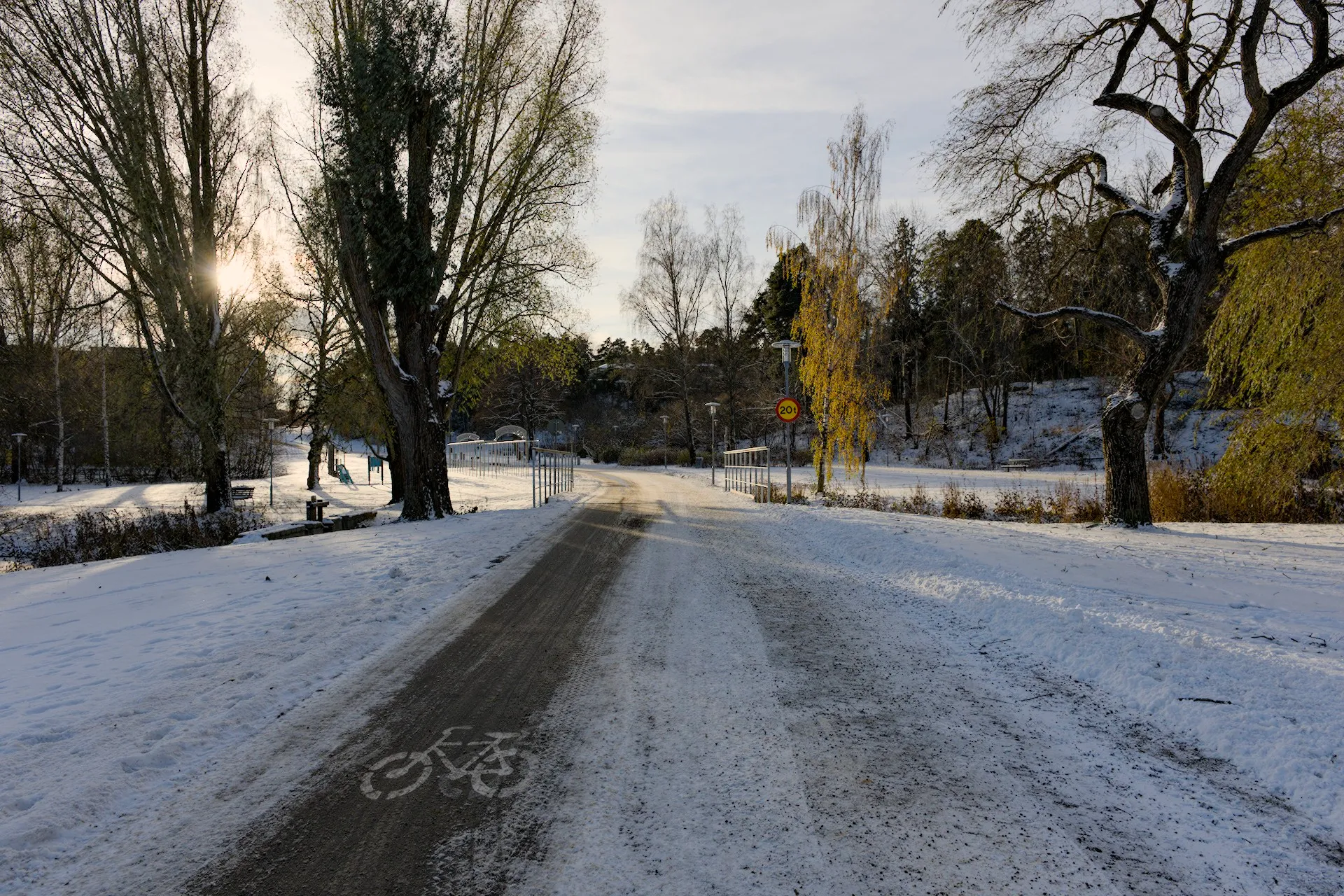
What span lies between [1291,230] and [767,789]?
34.8 ft

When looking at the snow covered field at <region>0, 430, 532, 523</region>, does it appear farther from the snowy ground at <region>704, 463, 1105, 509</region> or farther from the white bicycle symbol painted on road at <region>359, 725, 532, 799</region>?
the white bicycle symbol painted on road at <region>359, 725, 532, 799</region>

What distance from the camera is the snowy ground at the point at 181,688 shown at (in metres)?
2.46

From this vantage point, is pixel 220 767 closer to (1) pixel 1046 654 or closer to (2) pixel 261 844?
(2) pixel 261 844

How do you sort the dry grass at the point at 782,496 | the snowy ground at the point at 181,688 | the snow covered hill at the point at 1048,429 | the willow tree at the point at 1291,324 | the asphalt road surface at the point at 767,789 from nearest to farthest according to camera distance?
the asphalt road surface at the point at 767,789
the snowy ground at the point at 181,688
the willow tree at the point at 1291,324
the dry grass at the point at 782,496
the snow covered hill at the point at 1048,429

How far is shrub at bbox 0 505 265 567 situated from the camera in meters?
11.8

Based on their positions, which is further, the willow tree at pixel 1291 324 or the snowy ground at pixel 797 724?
the willow tree at pixel 1291 324

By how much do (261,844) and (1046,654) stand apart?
4723mm

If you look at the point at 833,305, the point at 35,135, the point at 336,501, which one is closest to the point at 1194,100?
the point at 833,305

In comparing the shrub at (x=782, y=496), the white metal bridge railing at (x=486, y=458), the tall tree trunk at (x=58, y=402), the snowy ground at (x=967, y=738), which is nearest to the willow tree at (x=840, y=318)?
the shrub at (x=782, y=496)

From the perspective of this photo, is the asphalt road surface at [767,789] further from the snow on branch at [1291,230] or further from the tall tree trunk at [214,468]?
the tall tree trunk at [214,468]

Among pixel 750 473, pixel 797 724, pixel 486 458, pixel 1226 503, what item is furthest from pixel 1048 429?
pixel 797 724

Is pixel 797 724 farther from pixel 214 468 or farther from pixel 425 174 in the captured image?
pixel 214 468

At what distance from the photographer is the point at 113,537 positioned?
1255 centimetres

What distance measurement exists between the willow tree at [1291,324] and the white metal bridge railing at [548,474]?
14.3 meters
